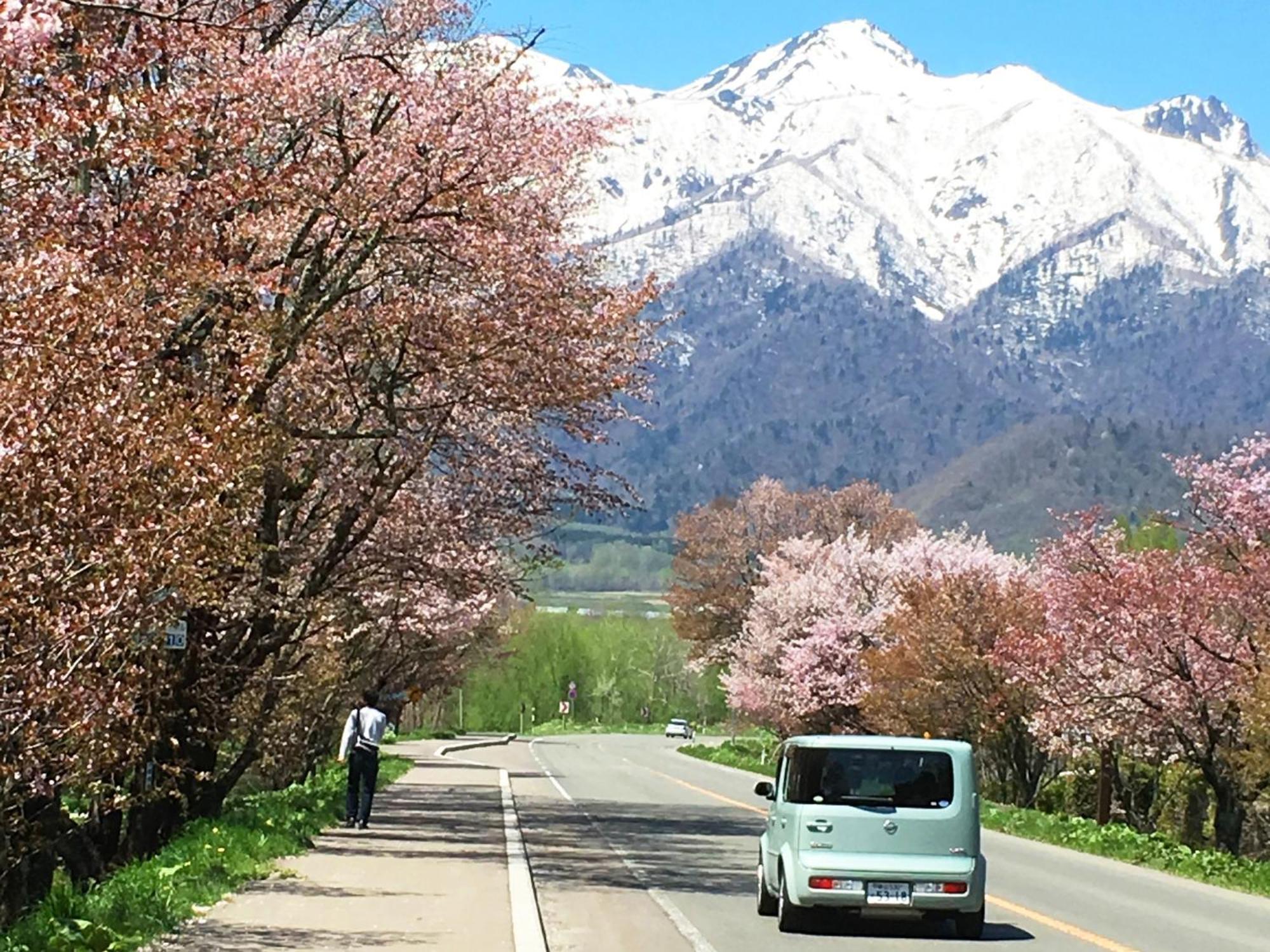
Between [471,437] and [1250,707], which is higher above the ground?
[471,437]

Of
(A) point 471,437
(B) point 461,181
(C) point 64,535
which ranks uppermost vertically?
(B) point 461,181

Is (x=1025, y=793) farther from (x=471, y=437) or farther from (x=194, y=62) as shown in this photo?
(x=194, y=62)

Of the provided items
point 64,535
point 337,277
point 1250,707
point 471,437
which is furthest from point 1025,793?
point 64,535

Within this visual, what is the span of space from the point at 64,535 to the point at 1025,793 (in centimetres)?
3503

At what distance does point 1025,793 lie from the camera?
148ft

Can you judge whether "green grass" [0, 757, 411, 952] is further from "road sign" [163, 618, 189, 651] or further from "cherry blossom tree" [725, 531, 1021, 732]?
"cherry blossom tree" [725, 531, 1021, 732]

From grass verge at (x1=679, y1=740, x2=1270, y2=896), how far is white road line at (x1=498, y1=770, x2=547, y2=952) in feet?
27.1

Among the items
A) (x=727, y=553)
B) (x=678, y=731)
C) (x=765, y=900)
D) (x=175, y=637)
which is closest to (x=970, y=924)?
(x=765, y=900)

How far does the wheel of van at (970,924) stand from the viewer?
1662cm

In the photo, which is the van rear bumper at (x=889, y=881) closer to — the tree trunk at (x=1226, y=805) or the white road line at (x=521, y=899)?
the white road line at (x=521, y=899)

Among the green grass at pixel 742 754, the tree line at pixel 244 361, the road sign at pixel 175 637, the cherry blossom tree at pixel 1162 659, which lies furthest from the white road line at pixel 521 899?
the green grass at pixel 742 754

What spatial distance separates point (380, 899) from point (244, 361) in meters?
4.78

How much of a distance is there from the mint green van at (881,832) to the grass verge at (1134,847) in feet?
26.0

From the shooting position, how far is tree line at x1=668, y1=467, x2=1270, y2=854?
114ft
